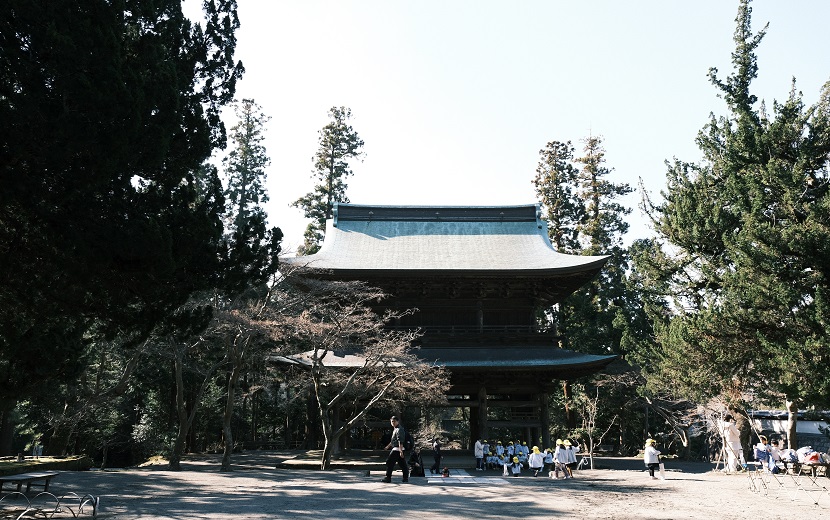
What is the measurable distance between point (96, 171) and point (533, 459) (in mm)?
15140

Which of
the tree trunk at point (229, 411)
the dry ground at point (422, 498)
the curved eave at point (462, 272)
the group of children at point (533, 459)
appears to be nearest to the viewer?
the dry ground at point (422, 498)

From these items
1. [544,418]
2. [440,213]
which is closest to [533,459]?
[544,418]

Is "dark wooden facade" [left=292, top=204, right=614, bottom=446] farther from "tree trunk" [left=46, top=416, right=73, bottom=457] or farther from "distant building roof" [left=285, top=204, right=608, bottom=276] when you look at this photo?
"tree trunk" [left=46, top=416, right=73, bottom=457]

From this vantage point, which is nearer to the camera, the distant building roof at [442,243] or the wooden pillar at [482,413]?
the wooden pillar at [482,413]

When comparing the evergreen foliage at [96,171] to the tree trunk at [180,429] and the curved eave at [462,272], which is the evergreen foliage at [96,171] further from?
the curved eave at [462,272]

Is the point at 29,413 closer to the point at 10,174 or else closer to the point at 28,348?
the point at 28,348

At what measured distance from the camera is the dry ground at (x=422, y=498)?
9625 millimetres

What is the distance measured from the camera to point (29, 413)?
26.3 meters

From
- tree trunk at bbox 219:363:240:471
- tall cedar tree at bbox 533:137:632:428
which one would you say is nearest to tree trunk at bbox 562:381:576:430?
tall cedar tree at bbox 533:137:632:428

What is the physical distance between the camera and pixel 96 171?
8.23 meters

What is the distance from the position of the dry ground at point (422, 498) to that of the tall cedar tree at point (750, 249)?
3129 mm

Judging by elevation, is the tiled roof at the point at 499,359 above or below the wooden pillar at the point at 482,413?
above

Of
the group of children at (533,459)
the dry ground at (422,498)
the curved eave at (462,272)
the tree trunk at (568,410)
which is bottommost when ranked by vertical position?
the dry ground at (422,498)

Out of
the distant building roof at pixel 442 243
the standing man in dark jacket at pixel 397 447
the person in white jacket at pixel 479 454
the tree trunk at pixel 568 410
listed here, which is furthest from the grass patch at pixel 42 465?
the tree trunk at pixel 568 410
